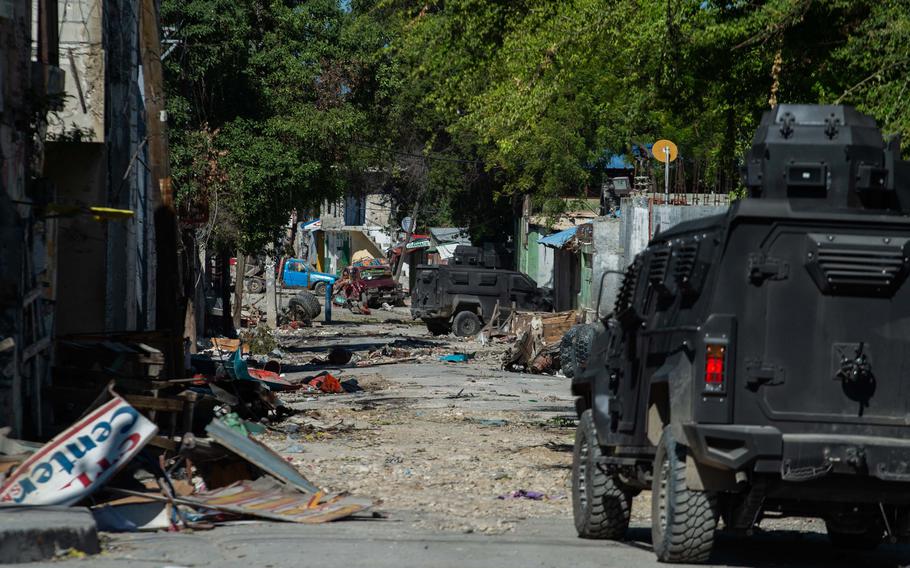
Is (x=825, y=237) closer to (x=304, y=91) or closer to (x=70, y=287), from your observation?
(x=70, y=287)

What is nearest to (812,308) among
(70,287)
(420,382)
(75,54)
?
(75,54)

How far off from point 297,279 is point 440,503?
53.7 metres

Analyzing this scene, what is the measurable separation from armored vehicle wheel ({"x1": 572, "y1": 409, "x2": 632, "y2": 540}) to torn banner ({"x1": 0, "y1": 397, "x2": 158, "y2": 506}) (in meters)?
3.07

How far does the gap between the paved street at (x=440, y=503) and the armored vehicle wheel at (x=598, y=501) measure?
0.55 feet

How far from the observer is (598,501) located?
31.0 feet

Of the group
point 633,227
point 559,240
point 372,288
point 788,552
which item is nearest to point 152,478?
point 788,552

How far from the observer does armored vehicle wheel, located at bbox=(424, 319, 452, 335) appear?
137ft

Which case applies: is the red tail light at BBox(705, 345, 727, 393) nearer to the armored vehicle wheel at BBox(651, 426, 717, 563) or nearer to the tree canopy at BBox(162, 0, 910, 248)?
the armored vehicle wheel at BBox(651, 426, 717, 563)

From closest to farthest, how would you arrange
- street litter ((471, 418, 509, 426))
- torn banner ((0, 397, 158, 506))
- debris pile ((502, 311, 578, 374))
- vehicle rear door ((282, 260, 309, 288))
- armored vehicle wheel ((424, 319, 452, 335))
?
torn banner ((0, 397, 158, 506))
street litter ((471, 418, 509, 426))
debris pile ((502, 311, 578, 374))
armored vehicle wheel ((424, 319, 452, 335))
vehicle rear door ((282, 260, 309, 288))

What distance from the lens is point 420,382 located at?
2519cm

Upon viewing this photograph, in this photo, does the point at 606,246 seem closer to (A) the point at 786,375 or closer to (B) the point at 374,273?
(A) the point at 786,375

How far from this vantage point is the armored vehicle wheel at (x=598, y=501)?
9.45 m

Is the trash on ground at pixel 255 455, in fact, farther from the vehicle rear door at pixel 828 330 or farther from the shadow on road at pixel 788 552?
the vehicle rear door at pixel 828 330

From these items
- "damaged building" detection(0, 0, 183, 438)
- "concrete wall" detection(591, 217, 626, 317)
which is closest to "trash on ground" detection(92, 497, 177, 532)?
"damaged building" detection(0, 0, 183, 438)
